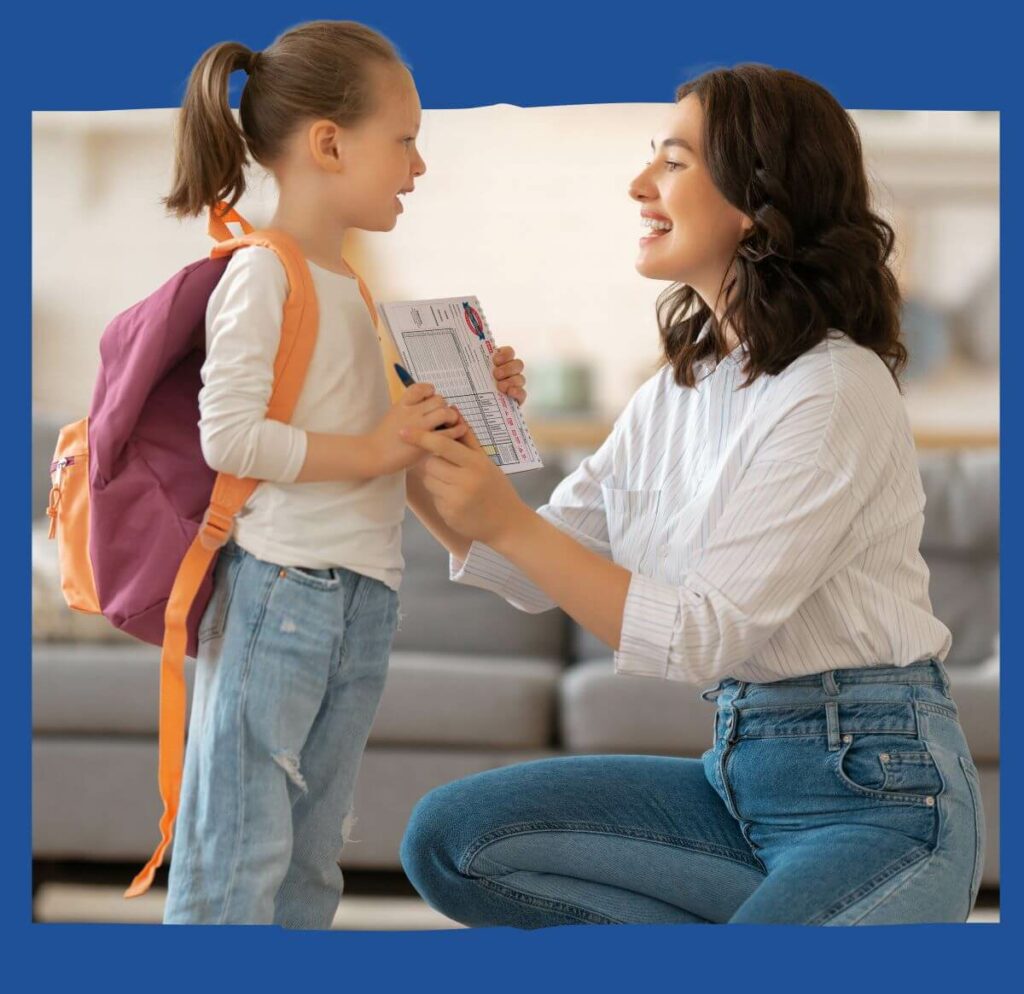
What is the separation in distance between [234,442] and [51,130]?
956 millimetres

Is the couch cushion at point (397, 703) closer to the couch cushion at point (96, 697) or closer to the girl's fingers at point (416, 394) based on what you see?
the couch cushion at point (96, 697)

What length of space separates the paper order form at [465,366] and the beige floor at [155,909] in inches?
33.5

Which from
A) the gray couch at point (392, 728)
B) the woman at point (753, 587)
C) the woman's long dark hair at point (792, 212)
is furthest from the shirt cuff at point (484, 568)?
the gray couch at point (392, 728)

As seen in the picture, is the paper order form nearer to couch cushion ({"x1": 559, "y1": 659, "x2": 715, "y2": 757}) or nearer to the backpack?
the backpack

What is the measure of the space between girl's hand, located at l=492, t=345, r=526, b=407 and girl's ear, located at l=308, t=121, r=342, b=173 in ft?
0.81

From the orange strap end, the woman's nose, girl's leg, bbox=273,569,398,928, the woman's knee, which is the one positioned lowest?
the woman's knee

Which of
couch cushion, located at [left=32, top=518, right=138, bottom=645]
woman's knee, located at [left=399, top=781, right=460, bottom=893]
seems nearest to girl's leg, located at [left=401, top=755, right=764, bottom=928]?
woman's knee, located at [left=399, top=781, right=460, bottom=893]

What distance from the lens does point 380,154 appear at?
1263 millimetres

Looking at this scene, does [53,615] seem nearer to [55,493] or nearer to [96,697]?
[96,697]

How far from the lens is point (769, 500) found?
1202 mm

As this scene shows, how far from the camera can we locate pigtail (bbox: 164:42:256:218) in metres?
1.23

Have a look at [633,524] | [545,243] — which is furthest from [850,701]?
[545,243]

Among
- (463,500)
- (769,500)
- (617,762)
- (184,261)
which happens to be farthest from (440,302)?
(184,261)

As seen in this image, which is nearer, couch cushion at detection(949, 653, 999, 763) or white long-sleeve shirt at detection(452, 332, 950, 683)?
white long-sleeve shirt at detection(452, 332, 950, 683)
